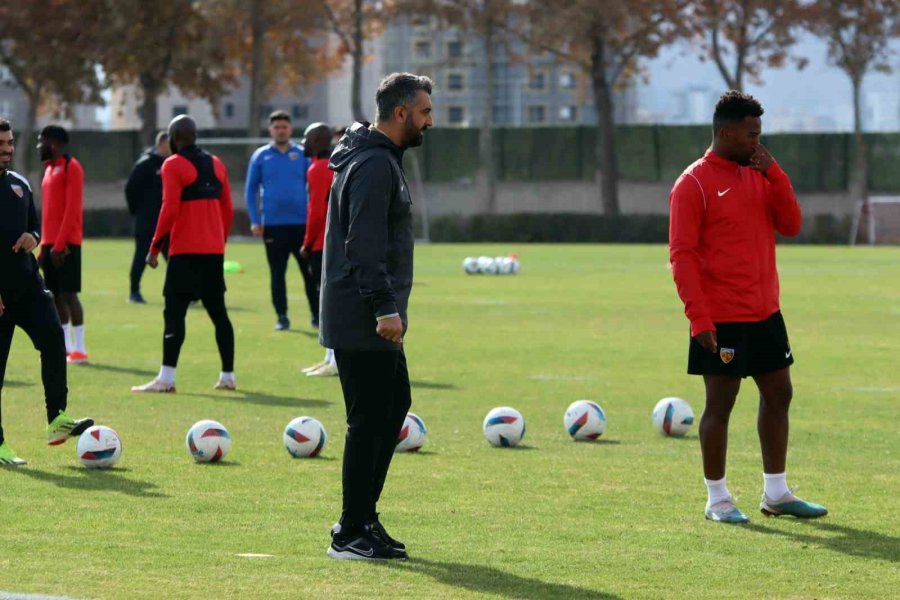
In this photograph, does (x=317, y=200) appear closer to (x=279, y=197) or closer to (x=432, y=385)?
(x=432, y=385)

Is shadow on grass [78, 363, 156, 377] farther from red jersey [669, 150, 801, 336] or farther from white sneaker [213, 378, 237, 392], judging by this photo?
red jersey [669, 150, 801, 336]

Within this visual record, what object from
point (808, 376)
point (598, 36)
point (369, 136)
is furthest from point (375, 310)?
point (598, 36)

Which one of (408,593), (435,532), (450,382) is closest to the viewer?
(408,593)

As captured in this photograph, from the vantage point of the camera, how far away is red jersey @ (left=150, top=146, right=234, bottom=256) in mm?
13656

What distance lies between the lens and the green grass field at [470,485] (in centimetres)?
701

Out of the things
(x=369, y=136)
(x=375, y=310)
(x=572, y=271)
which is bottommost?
(x=572, y=271)

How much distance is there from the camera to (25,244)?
10062 mm

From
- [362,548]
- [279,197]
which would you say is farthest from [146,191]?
[362,548]

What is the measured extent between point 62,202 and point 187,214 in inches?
73.4

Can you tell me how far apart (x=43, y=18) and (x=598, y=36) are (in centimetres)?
1891

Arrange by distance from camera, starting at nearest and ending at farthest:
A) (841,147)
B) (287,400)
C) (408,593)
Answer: (408,593)
(287,400)
(841,147)

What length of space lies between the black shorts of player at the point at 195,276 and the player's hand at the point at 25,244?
363 cm

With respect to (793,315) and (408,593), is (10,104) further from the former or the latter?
(408,593)

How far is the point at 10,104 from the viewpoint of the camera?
421 feet
